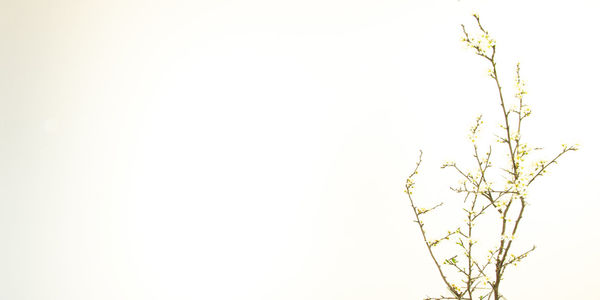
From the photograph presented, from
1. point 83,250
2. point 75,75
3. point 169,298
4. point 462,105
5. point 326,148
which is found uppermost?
point 75,75

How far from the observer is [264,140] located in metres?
1.72

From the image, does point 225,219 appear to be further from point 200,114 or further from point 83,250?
point 83,250

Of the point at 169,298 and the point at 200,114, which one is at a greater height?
the point at 200,114

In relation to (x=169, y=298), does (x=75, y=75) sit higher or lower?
higher

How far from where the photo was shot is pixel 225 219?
1.70 meters

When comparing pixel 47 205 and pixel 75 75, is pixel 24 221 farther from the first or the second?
pixel 75 75

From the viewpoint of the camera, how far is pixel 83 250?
168 centimetres

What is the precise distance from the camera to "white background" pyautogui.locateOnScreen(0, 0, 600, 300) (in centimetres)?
166

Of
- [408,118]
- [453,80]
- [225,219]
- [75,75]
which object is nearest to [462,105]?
[453,80]

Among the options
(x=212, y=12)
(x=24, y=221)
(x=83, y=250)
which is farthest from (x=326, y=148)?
(x=24, y=221)

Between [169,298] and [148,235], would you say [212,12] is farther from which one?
[169,298]

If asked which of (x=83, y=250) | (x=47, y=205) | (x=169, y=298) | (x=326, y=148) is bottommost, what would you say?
(x=169, y=298)

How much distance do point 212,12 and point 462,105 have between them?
98 centimetres

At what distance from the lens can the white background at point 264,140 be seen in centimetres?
166
